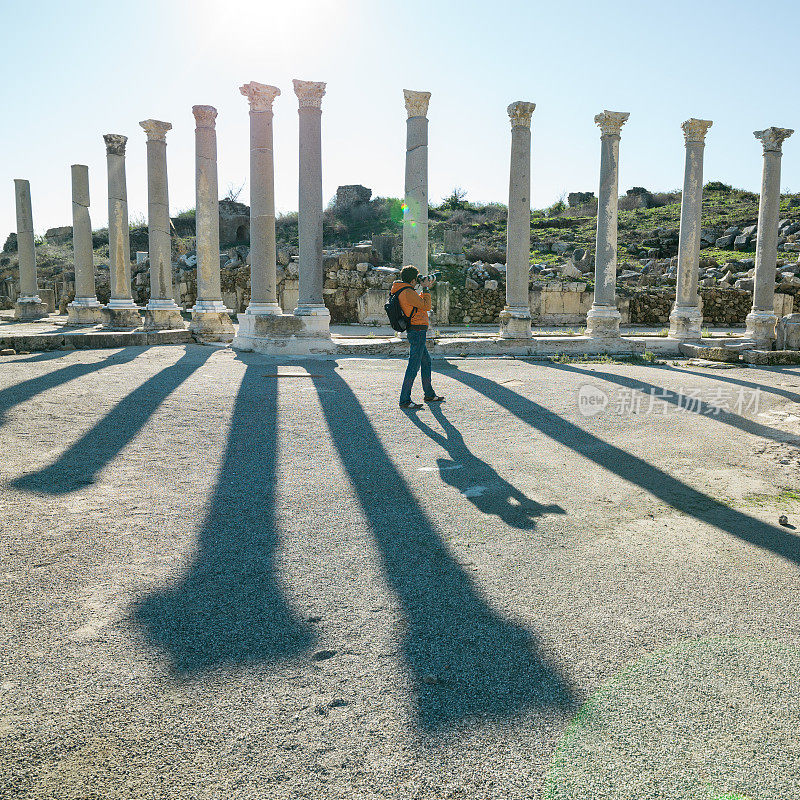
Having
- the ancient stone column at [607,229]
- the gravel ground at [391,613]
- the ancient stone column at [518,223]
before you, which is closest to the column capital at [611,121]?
the ancient stone column at [607,229]

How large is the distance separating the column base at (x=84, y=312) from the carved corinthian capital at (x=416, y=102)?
1245 cm

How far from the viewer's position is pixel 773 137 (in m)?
15.9

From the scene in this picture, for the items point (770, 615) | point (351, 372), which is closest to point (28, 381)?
point (351, 372)

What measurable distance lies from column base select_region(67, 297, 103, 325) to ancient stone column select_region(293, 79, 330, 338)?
10.7 meters

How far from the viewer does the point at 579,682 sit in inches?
112

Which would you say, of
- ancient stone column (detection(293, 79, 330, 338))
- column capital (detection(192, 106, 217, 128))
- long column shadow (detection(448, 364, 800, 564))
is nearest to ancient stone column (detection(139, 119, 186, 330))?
column capital (detection(192, 106, 217, 128))

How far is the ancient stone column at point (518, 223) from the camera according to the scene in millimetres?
14695

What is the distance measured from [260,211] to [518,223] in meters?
5.59

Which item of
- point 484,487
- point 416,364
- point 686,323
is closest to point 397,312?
point 416,364

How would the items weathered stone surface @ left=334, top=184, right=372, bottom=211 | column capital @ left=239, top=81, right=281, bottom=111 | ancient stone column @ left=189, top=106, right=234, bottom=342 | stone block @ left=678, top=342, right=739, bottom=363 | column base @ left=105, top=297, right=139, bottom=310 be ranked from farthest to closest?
weathered stone surface @ left=334, top=184, right=372, bottom=211 → column base @ left=105, top=297, right=139, bottom=310 → ancient stone column @ left=189, top=106, right=234, bottom=342 → stone block @ left=678, top=342, right=739, bottom=363 → column capital @ left=239, top=81, right=281, bottom=111

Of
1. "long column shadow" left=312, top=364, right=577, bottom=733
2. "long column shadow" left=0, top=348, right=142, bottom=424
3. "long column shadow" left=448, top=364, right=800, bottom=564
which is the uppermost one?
"long column shadow" left=0, top=348, right=142, bottom=424

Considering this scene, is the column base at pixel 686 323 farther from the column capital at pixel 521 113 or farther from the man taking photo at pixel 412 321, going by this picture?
the man taking photo at pixel 412 321

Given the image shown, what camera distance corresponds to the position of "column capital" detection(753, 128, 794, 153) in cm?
1573

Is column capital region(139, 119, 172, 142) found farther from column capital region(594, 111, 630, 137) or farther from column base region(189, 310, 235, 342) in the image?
column capital region(594, 111, 630, 137)
